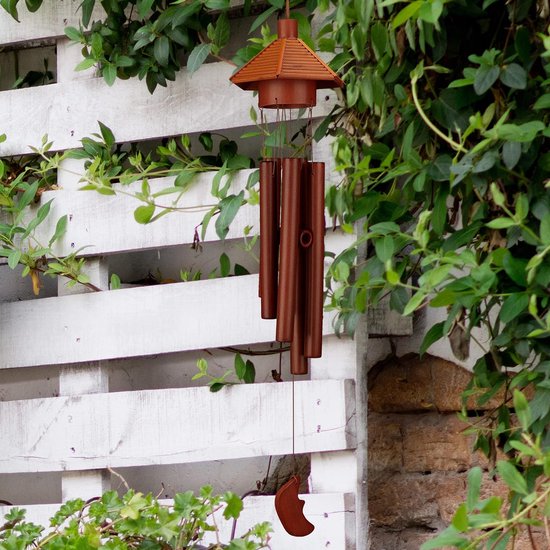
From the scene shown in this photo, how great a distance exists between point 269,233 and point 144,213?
17.4 inches

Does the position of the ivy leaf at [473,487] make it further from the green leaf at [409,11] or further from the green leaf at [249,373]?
the green leaf at [249,373]

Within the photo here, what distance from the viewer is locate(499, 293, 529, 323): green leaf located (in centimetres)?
165

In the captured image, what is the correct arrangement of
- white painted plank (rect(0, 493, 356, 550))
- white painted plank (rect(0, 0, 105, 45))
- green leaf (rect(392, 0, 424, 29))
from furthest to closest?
white painted plank (rect(0, 0, 105, 45)), white painted plank (rect(0, 493, 356, 550)), green leaf (rect(392, 0, 424, 29))

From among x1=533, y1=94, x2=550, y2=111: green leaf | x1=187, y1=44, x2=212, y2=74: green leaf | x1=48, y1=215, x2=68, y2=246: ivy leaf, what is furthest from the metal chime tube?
x1=48, y1=215, x2=68, y2=246: ivy leaf

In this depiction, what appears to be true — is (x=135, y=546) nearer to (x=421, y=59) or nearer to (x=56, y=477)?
(x=56, y=477)

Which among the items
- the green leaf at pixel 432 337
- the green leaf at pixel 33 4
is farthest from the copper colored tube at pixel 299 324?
the green leaf at pixel 33 4

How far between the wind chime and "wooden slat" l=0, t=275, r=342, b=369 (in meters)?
0.30

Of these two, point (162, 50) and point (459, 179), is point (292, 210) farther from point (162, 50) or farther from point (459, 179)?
point (162, 50)

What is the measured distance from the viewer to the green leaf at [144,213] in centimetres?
212

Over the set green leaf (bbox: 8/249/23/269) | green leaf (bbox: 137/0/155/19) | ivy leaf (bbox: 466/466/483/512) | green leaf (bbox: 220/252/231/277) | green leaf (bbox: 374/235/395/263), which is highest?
green leaf (bbox: 137/0/155/19)

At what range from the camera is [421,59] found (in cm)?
183

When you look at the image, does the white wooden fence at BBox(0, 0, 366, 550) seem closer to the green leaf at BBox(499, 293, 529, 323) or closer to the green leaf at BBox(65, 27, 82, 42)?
the green leaf at BBox(65, 27, 82, 42)

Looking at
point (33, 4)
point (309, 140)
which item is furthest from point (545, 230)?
point (33, 4)

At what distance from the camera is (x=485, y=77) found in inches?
66.0
